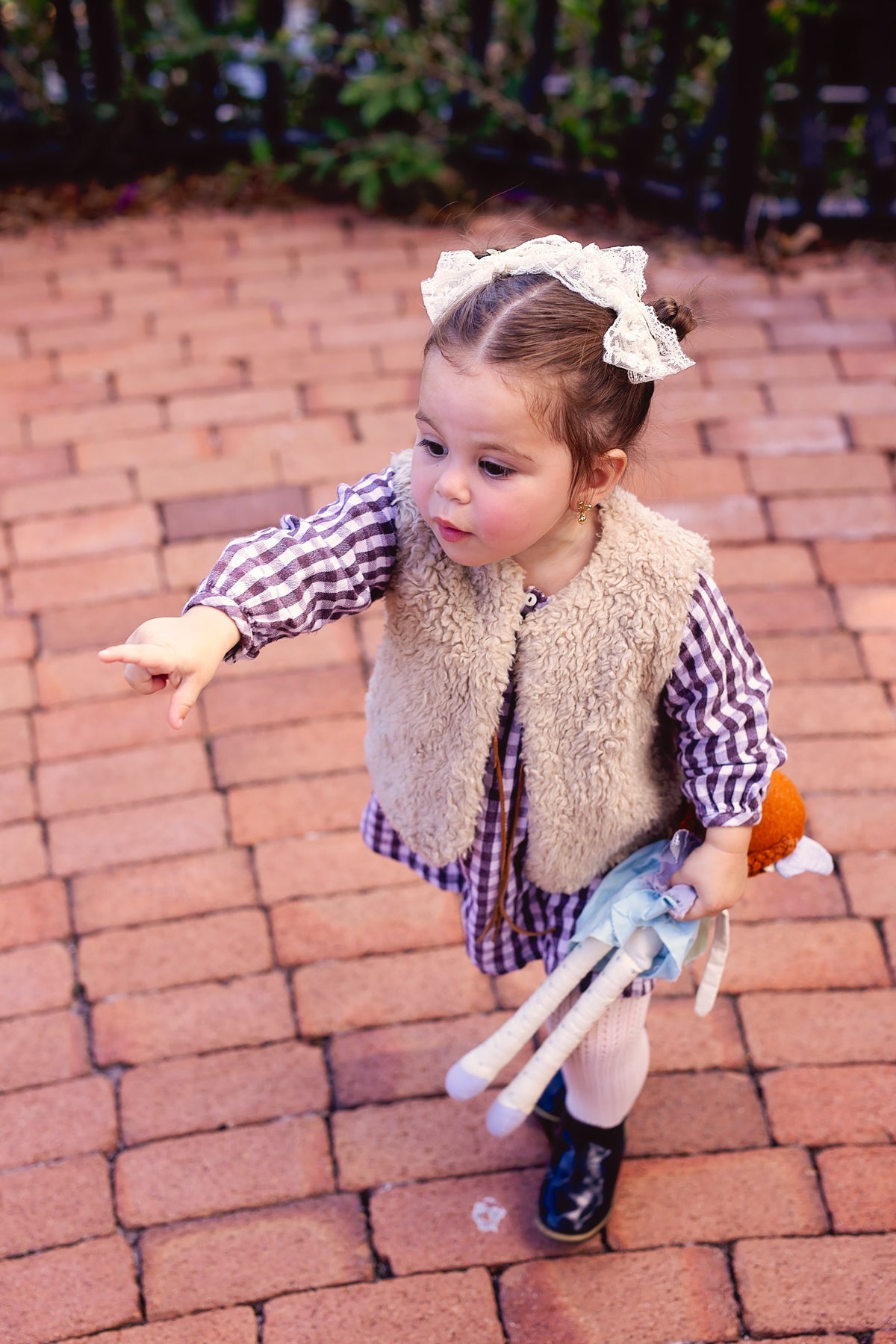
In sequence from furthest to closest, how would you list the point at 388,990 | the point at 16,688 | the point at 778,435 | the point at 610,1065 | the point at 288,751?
the point at 778,435
the point at 16,688
the point at 288,751
the point at 388,990
the point at 610,1065

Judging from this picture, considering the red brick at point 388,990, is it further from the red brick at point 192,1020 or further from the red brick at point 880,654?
the red brick at point 880,654

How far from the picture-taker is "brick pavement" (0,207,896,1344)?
1.94 meters

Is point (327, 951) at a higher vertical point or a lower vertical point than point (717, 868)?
lower

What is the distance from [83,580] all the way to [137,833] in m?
0.74

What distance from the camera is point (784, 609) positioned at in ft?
9.62

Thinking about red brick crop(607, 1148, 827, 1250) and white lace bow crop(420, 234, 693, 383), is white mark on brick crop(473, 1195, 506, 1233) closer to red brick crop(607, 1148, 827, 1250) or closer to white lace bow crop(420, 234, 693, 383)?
red brick crop(607, 1148, 827, 1250)

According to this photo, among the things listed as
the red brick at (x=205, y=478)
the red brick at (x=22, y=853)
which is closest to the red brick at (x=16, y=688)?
the red brick at (x=22, y=853)

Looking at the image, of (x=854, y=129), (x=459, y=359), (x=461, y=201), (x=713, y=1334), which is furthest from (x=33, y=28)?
(x=713, y=1334)

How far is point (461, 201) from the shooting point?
4.13 m

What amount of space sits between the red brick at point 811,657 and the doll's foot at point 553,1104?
106 centimetres

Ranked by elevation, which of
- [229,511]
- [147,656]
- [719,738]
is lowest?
[229,511]

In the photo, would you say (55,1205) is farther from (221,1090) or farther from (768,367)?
(768,367)

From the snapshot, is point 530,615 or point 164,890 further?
point 164,890

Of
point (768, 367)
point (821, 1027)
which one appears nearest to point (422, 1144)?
point (821, 1027)
